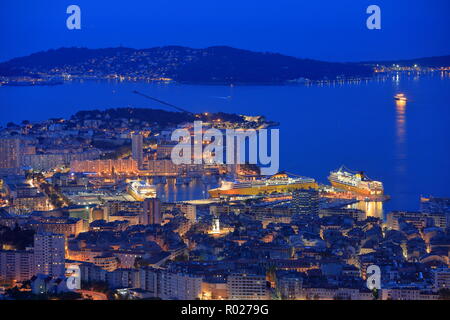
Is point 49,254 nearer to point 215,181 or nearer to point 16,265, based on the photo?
point 16,265

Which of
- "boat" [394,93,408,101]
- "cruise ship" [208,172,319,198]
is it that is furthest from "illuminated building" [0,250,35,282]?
"boat" [394,93,408,101]

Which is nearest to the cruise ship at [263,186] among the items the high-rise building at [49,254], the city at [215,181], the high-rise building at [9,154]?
the city at [215,181]

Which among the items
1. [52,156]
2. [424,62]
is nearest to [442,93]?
[424,62]

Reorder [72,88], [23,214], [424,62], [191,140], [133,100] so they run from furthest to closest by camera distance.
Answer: [72,88], [133,100], [424,62], [191,140], [23,214]

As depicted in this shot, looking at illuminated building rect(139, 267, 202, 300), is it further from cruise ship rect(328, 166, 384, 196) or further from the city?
cruise ship rect(328, 166, 384, 196)

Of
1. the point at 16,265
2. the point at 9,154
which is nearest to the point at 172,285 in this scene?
the point at 16,265

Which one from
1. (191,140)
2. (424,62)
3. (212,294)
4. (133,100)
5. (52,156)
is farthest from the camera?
(133,100)

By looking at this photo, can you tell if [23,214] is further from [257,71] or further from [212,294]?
[257,71]
